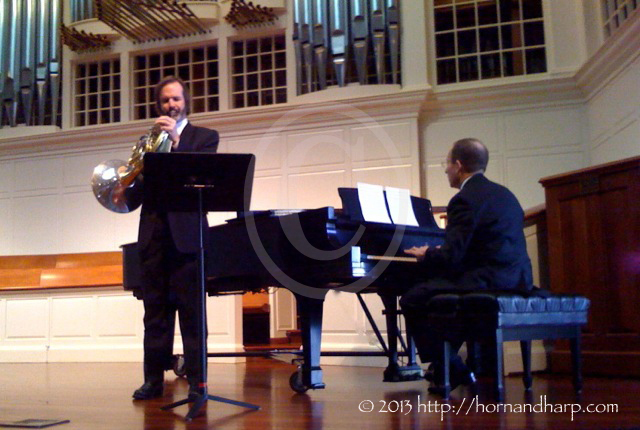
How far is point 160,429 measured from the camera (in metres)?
2.61

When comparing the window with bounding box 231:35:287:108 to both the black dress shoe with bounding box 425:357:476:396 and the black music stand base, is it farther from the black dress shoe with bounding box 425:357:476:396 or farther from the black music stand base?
the black music stand base

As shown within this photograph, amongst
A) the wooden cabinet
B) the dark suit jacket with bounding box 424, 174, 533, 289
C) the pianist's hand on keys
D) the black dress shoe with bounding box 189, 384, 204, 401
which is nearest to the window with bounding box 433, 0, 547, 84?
the wooden cabinet


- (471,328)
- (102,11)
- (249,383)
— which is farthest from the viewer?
(102,11)

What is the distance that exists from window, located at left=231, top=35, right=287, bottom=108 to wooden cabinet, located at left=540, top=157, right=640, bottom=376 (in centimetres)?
429

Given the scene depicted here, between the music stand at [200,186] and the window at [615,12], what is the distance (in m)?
4.02

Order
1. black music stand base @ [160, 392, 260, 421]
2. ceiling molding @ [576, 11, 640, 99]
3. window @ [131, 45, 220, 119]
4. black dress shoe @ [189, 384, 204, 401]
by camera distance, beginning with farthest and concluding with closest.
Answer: window @ [131, 45, 220, 119] < ceiling molding @ [576, 11, 640, 99] < black dress shoe @ [189, 384, 204, 401] < black music stand base @ [160, 392, 260, 421]

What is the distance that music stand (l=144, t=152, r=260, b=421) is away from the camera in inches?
114

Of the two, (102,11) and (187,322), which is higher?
(102,11)

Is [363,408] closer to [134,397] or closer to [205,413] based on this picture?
[205,413]

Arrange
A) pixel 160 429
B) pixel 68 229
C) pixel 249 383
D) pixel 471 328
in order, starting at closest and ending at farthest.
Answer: pixel 160 429
pixel 471 328
pixel 249 383
pixel 68 229

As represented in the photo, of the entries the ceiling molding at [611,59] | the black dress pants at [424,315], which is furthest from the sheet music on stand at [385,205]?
the ceiling molding at [611,59]

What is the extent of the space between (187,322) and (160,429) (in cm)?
93

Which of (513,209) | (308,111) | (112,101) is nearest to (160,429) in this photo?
(513,209)

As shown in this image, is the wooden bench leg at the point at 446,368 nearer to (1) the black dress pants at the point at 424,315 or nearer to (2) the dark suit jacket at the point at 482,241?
(1) the black dress pants at the point at 424,315
